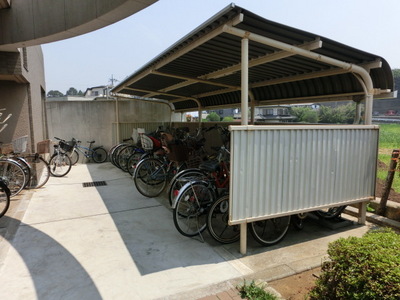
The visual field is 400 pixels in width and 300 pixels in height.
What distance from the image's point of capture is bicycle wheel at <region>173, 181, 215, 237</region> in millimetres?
3198

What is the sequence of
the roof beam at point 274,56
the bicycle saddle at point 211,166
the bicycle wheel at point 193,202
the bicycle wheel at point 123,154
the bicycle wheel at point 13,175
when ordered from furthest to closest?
the bicycle wheel at point 123,154
the bicycle wheel at point 13,175
the bicycle saddle at point 211,166
the bicycle wheel at point 193,202
the roof beam at point 274,56

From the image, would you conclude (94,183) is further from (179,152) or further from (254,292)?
(254,292)

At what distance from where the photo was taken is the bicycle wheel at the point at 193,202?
3198mm

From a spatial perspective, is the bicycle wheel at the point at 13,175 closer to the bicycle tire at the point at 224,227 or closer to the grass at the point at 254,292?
the bicycle tire at the point at 224,227

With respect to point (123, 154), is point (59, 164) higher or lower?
lower

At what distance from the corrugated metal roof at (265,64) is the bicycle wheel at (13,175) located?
2.56 m

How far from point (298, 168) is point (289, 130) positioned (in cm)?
46

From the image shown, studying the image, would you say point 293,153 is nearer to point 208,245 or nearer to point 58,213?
point 208,245

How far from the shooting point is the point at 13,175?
15.0 ft

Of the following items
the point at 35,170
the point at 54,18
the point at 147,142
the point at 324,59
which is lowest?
the point at 35,170

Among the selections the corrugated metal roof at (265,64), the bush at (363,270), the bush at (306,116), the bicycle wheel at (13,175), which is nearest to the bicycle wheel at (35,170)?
the bicycle wheel at (13,175)

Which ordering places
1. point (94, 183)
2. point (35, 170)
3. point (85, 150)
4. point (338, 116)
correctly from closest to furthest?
point (35, 170), point (94, 183), point (85, 150), point (338, 116)

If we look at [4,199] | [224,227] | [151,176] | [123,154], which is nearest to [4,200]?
[4,199]

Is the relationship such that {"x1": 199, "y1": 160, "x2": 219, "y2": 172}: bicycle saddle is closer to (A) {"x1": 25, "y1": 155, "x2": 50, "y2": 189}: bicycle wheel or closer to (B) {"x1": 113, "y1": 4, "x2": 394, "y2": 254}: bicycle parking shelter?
(B) {"x1": 113, "y1": 4, "x2": 394, "y2": 254}: bicycle parking shelter
